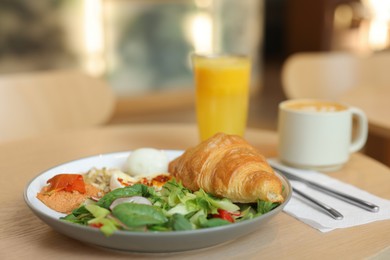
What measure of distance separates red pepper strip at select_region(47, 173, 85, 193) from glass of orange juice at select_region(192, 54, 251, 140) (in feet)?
1.21

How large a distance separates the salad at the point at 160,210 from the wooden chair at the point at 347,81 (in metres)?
0.72

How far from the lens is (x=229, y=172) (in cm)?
67

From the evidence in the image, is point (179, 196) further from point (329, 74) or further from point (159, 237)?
point (329, 74)

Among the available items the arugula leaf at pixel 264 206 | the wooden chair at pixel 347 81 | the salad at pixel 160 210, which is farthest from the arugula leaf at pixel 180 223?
the wooden chair at pixel 347 81

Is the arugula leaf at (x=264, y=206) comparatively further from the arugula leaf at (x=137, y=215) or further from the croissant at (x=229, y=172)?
the arugula leaf at (x=137, y=215)

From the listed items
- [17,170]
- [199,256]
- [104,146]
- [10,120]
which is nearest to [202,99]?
[104,146]

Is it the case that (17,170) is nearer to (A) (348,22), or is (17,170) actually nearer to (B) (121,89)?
(B) (121,89)

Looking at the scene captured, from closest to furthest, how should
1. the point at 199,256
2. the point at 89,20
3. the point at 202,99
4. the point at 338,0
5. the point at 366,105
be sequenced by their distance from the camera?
1. the point at 199,256
2. the point at 202,99
3. the point at 366,105
4. the point at 89,20
5. the point at 338,0

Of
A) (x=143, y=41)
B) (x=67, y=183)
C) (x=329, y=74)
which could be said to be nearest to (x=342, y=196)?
(x=67, y=183)

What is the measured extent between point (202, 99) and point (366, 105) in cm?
51

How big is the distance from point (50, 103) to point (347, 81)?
38.7 inches

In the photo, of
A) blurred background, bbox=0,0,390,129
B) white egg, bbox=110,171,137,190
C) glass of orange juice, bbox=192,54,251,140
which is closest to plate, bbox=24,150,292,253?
white egg, bbox=110,171,137,190

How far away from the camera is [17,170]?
933mm

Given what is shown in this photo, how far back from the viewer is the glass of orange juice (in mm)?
1028
